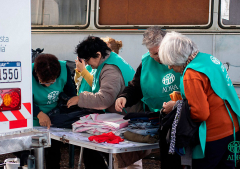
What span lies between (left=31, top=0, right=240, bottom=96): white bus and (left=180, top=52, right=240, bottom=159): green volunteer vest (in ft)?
7.96

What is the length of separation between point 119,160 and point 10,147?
1.01m

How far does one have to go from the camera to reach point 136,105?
3711 mm

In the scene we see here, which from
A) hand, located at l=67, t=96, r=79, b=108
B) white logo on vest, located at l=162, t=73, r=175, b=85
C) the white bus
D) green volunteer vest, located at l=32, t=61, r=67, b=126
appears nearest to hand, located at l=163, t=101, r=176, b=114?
white logo on vest, located at l=162, t=73, r=175, b=85

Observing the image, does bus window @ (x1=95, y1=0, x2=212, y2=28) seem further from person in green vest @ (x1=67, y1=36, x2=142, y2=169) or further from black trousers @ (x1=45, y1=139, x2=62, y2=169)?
black trousers @ (x1=45, y1=139, x2=62, y2=169)

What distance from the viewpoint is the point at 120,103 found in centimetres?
344

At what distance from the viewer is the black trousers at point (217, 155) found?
2725mm

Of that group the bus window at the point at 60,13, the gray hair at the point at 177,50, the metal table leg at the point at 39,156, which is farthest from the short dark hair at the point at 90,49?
the bus window at the point at 60,13

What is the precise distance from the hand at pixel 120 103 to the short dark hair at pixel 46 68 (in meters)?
0.67

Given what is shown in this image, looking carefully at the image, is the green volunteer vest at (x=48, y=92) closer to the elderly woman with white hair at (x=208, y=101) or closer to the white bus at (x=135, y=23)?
the elderly woman with white hair at (x=208, y=101)

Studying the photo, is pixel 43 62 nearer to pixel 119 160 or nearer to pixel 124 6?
pixel 119 160

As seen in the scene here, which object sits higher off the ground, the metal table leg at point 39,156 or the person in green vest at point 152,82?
the person in green vest at point 152,82

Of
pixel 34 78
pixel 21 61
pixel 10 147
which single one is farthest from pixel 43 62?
pixel 10 147

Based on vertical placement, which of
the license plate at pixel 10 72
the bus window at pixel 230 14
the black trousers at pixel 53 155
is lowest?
the black trousers at pixel 53 155

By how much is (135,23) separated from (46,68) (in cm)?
223
